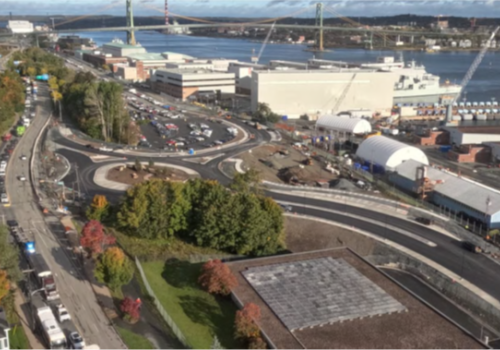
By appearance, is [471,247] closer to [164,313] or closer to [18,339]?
[164,313]

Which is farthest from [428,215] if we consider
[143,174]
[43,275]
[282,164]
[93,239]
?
[43,275]

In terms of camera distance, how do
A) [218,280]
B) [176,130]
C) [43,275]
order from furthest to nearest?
[176,130] → [218,280] → [43,275]

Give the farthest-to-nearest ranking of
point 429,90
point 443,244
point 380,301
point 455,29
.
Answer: point 455,29 < point 429,90 < point 443,244 < point 380,301

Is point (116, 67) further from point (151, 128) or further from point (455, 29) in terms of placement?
point (455, 29)

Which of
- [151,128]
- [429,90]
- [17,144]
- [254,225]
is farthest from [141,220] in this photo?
[429,90]

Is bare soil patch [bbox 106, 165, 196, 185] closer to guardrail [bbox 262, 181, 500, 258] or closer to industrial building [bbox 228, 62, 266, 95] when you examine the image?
guardrail [bbox 262, 181, 500, 258]

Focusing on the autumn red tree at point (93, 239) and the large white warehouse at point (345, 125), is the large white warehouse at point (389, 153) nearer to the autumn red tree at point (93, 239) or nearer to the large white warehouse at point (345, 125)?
the large white warehouse at point (345, 125)
